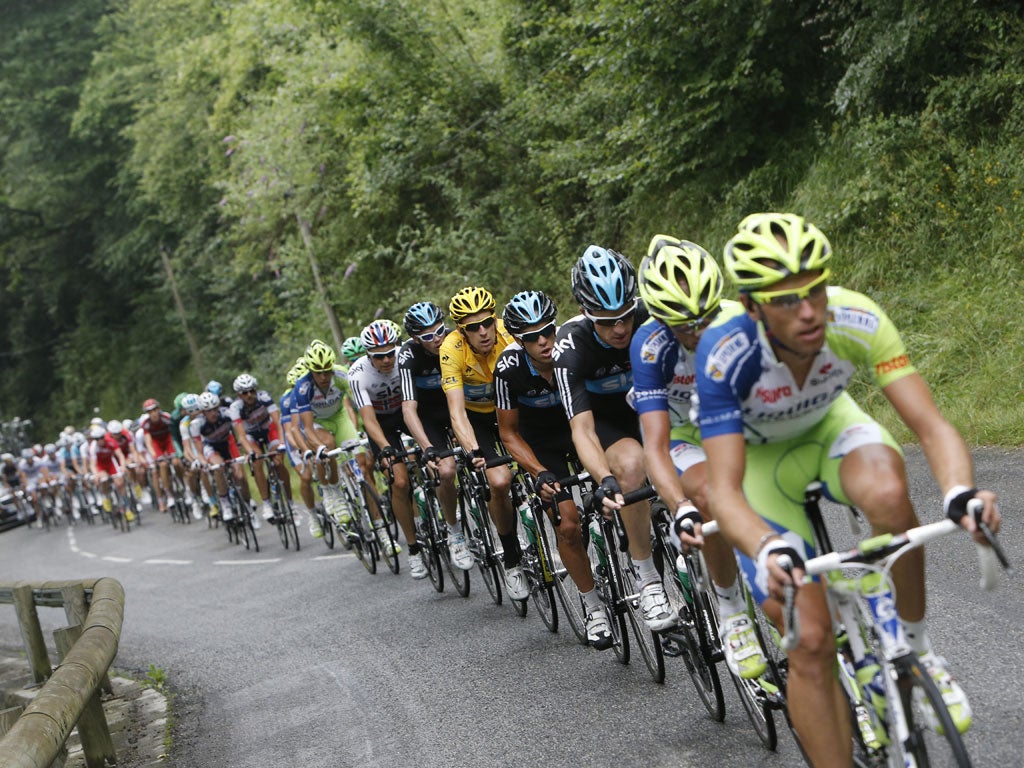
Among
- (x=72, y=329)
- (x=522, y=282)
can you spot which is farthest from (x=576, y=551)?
(x=72, y=329)

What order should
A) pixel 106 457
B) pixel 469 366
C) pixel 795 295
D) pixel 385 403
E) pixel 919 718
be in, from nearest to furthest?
pixel 919 718 → pixel 795 295 → pixel 469 366 → pixel 385 403 → pixel 106 457

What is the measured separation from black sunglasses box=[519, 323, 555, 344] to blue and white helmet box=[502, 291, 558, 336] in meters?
0.04

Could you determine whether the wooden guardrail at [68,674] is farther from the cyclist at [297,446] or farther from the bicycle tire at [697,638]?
the cyclist at [297,446]

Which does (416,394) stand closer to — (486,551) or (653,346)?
(486,551)

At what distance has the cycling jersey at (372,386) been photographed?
11328 mm

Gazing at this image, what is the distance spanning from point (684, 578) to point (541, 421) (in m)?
2.28

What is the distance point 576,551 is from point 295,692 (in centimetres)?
227

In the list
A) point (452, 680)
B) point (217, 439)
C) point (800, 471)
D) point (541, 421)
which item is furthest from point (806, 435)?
point (217, 439)

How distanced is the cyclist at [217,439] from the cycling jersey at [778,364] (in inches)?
548

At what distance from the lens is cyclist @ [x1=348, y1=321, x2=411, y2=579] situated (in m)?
10.8

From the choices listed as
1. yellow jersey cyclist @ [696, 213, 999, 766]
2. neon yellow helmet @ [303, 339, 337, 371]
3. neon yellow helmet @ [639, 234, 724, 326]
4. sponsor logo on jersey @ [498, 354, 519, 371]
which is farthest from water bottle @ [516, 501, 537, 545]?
neon yellow helmet @ [303, 339, 337, 371]

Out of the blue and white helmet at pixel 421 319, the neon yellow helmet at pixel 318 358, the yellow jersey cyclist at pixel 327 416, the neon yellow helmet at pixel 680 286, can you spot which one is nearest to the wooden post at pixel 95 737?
the blue and white helmet at pixel 421 319

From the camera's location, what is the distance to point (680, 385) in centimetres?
552

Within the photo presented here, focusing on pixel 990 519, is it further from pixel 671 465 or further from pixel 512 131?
pixel 512 131
